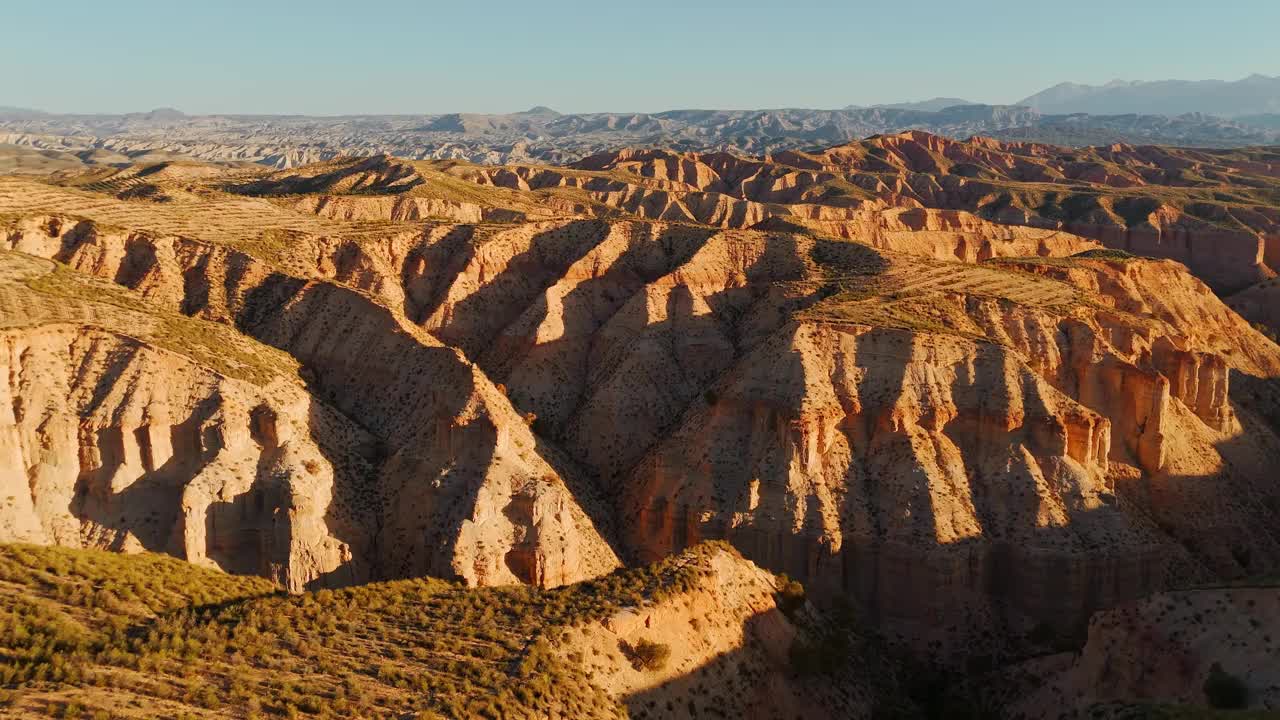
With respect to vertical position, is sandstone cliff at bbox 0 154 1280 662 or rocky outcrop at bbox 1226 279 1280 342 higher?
sandstone cliff at bbox 0 154 1280 662

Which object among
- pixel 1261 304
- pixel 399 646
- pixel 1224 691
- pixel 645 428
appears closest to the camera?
pixel 399 646

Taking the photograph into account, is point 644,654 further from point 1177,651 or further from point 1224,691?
point 1224,691

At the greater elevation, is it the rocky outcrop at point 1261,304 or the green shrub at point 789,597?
the green shrub at point 789,597

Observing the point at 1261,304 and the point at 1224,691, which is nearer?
the point at 1224,691

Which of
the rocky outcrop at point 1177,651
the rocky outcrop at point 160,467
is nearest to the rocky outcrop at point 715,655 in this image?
the rocky outcrop at point 1177,651

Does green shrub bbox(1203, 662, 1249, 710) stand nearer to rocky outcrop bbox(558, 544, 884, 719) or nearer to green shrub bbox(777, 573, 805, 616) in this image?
rocky outcrop bbox(558, 544, 884, 719)

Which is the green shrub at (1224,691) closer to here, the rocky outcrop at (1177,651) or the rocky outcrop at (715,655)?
the rocky outcrop at (1177,651)

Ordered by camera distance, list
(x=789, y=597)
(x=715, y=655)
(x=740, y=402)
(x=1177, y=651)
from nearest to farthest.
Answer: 1. (x=1177, y=651)
2. (x=715, y=655)
3. (x=789, y=597)
4. (x=740, y=402)

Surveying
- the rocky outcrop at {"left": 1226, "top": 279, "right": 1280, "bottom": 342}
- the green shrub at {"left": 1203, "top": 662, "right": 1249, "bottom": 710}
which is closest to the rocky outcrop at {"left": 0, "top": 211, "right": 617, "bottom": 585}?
the green shrub at {"left": 1203, "top": 662, "right": 1249, "bottom": 710}

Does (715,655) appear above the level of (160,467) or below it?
below

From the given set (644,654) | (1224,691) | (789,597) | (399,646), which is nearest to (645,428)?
(789,597)
